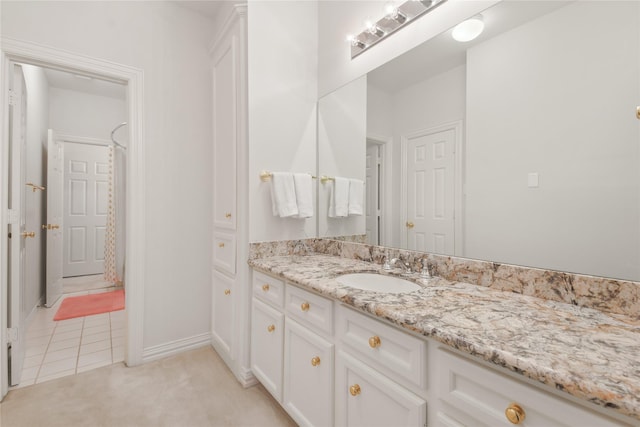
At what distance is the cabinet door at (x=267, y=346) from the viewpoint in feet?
4.96

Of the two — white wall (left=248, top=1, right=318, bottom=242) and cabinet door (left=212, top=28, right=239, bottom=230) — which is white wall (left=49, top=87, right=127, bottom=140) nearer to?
cabinet door (left=212, top=28, right=239, bottom=230)

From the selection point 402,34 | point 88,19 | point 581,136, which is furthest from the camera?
point 88,19

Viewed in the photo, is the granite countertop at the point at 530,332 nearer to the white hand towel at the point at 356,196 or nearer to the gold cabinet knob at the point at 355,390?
the gold cabinet knob at the point at 355,390

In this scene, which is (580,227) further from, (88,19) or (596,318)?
(88,19)

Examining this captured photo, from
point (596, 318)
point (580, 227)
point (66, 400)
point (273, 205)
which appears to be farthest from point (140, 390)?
point (580, 227)

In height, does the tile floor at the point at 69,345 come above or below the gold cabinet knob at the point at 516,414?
below

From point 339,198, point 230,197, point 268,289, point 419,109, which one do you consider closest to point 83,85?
point 230,197

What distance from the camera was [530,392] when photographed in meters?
0.61

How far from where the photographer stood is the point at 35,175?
2.98 meters

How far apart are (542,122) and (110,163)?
5278 millimetres

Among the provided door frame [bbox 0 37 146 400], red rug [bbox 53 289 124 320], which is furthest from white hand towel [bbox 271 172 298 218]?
red rug [bbox 53 289 124 320]

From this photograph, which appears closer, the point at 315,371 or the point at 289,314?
the point at 315,371

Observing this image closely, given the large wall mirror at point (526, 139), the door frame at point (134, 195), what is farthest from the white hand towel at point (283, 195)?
the door frame at point (134, 195)

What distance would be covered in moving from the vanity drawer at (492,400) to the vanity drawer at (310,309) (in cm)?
48
